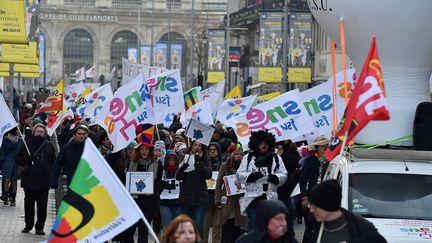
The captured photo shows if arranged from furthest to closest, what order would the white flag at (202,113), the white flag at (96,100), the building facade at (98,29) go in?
the building facade at (98,29)
the white flag at (202,113)
the white flag at (96,100)

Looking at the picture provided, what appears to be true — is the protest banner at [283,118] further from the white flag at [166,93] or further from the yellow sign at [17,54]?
the yellow sign at [17,54]

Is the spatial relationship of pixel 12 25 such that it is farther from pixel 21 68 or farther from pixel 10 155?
pixel 21 68

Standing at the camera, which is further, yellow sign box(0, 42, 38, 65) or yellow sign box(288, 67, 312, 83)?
yellow sign box(288, 67, 312, 83)

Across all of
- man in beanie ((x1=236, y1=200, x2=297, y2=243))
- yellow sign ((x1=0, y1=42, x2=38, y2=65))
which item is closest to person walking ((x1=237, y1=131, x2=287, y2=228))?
man in beanie ((x1=236, y1=200, x2=297, y2=243))

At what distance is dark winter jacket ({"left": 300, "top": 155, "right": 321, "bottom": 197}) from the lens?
1575 cm

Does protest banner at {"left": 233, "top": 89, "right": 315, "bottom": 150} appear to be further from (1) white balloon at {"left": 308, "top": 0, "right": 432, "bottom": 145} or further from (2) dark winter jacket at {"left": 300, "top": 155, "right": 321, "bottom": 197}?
(1) white balloon at {"left": 308, "top": 0, "right": 432, "bottom": 145}

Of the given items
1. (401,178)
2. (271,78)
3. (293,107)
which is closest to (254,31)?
(271,78)

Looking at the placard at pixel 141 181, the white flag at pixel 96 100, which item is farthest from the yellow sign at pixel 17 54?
the placard at pixel 141 181

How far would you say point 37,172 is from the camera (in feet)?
54.6

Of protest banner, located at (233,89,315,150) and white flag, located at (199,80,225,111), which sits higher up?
protest banner, located at (233,89,315,150)

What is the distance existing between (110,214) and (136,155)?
7.19 m

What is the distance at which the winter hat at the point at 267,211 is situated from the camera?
8211mm

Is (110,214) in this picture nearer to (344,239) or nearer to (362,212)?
(344,239)

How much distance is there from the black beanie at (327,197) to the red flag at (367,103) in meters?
0.33
